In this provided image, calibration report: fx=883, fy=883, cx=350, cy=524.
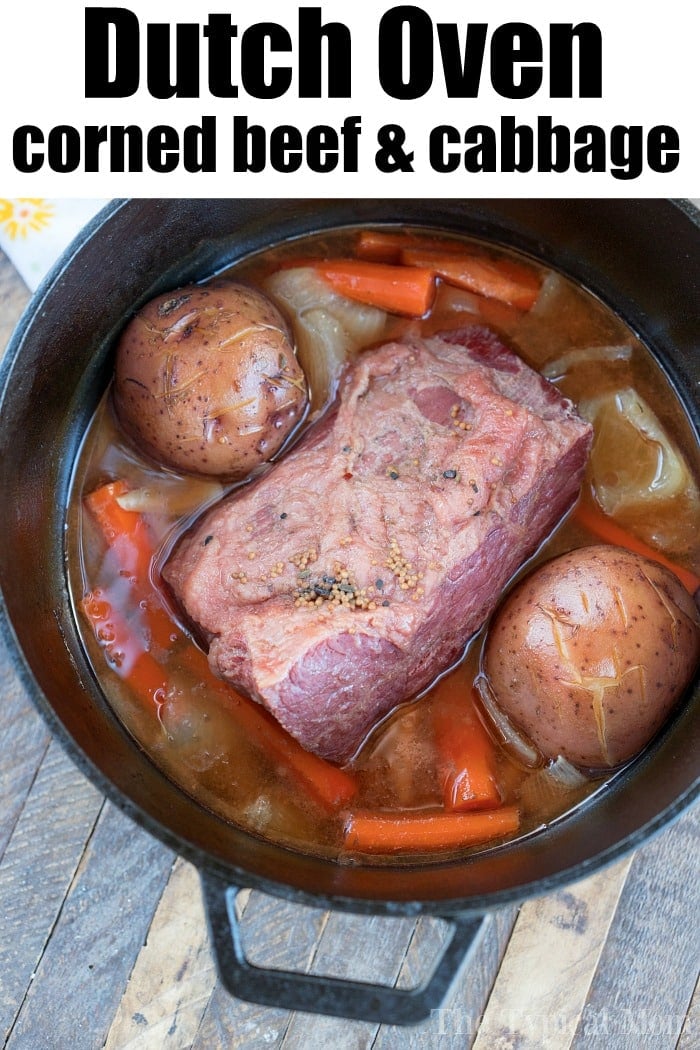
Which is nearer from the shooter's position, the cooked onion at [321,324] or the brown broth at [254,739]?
the brown broth at [254,739]

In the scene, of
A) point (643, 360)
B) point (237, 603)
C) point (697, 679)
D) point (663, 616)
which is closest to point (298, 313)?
point (237, 603)

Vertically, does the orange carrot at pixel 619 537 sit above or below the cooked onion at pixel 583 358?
below

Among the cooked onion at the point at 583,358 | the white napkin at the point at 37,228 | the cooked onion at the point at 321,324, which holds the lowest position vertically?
the cooked onion at the point at 583,358

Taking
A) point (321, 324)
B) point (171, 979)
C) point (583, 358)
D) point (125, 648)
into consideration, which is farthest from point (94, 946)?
point (583, 358)

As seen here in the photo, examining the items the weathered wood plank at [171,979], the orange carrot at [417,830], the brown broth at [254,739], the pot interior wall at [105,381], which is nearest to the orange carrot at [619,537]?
the brown broth at [254,739]

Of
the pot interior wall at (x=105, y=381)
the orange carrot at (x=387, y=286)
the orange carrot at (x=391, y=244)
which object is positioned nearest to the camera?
the pot interior wall at (x=105, y=381)

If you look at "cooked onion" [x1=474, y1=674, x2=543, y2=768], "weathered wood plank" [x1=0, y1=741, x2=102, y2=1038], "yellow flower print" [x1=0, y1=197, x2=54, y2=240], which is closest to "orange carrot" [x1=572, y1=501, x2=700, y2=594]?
"cooked onion" [x1=474, y1=674, x2=543, y2=768]

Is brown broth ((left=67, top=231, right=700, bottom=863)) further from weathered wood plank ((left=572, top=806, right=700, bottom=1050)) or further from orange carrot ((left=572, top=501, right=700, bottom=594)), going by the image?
weathered wood plank ((left=572, top=806, right=700, bottom=1050))

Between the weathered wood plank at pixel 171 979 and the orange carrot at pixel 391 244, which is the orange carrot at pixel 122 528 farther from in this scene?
the orange carrot at pixel 391 244
